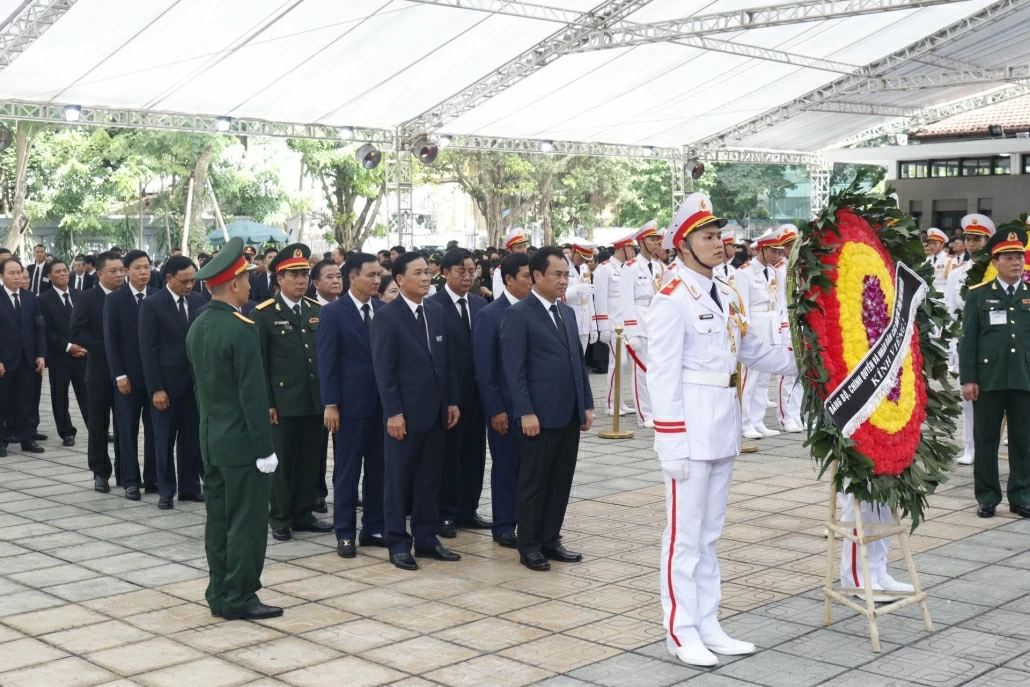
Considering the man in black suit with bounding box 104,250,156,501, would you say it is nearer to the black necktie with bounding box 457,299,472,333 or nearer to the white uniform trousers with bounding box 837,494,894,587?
the black necktie with bounding box 457,299,472,333

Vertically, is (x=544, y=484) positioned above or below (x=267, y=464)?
below

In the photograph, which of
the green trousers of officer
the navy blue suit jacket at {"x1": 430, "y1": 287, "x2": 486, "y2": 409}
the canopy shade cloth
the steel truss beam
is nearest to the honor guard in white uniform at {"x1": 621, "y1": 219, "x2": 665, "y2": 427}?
the navy blue suit jacket at {"x1": 430, "y1": 287, "x2": 486, "y2": 409}

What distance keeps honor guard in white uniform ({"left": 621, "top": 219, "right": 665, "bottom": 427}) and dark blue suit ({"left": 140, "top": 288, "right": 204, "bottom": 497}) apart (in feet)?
→ 15.1

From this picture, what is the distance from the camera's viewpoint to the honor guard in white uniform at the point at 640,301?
11.4 meters

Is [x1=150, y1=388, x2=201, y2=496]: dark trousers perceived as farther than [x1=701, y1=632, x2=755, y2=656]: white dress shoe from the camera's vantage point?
Yes

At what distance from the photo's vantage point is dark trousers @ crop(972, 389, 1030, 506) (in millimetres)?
7480

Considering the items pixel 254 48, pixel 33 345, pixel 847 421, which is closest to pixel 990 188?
pixel 254 48

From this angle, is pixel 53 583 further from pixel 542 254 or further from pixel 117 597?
pixel 542 254

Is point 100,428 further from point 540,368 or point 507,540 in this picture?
point 540,368

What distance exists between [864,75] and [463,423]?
1730cm

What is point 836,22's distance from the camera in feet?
63.9

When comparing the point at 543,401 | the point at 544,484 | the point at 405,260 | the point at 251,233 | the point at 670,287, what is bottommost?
the point at 544,484

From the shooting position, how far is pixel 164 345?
825 centimetres

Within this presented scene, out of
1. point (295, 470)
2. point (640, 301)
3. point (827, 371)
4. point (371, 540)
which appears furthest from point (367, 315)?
point (640, 301)
